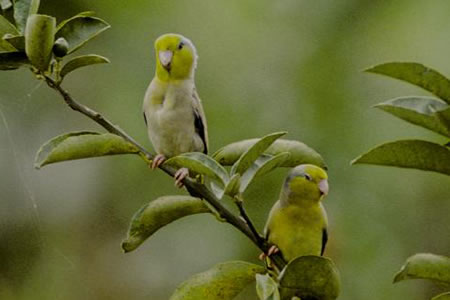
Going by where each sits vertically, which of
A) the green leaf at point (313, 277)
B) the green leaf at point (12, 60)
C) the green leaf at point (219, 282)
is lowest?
the green leaf at point (219, 282)

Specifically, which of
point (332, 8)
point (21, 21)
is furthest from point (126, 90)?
point (21, 21)

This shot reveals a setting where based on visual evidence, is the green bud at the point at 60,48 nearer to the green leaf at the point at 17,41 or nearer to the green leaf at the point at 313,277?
the green leaf at the point at 17,41

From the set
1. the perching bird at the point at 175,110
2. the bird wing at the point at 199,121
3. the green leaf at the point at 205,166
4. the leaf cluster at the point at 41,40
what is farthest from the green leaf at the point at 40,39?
the bird wing at the point at 199,121

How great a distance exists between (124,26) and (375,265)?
38.4 inches

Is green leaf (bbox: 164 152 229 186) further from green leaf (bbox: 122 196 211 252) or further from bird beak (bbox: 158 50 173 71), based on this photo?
bird beak (bbox: 158 50 173 71)

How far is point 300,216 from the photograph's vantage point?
4.23ft

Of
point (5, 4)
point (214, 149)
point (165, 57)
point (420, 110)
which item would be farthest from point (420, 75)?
point (214, 149)

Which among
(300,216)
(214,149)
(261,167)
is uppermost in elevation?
(261,167)

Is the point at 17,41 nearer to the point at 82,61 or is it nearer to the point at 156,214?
the point at 82,61

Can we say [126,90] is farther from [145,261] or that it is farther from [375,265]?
[375,265]

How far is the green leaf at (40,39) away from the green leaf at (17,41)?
0.02 metres

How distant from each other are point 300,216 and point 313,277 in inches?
26.3

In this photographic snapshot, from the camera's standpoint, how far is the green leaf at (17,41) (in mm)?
660

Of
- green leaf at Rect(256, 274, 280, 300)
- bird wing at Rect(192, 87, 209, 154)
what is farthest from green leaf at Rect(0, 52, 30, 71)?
bird wing at Rect(192, 87, 209, 154)
